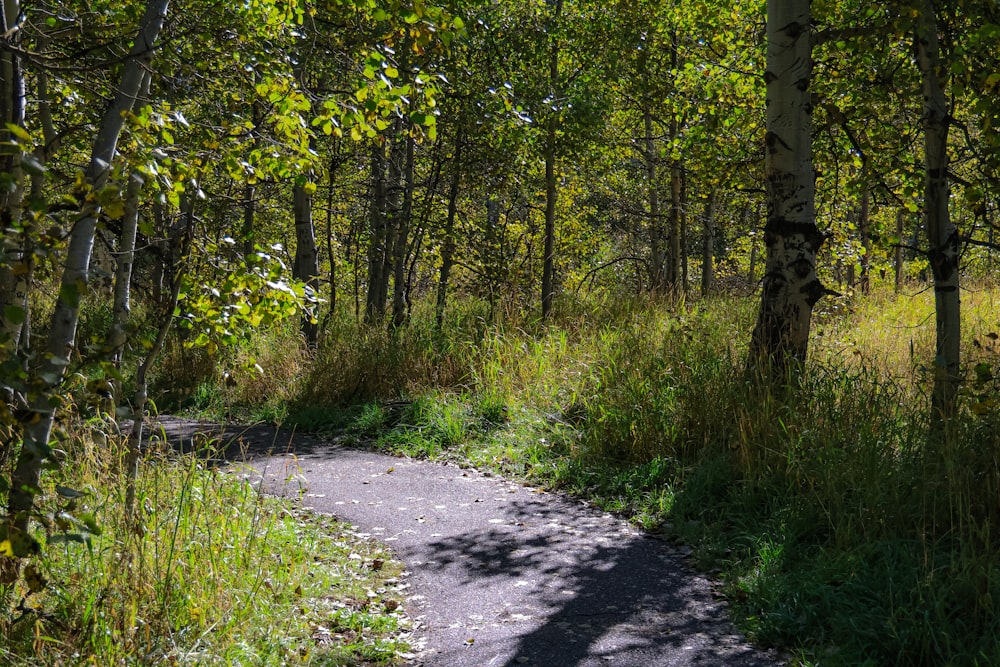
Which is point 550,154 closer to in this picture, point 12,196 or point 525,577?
point 525,577

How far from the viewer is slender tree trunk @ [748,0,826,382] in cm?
639

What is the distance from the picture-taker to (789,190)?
648cm

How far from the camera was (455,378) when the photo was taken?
1018cm

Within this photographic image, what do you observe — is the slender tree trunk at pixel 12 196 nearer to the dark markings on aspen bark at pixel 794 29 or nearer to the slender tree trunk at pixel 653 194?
the dark markings on aspen bark at pixel 794 29

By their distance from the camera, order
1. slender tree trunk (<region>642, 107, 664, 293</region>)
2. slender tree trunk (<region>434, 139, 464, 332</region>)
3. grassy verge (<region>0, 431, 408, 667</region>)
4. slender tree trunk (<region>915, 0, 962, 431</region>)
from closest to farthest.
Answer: grassy verge (<region>0, 431, 408, 667</region>) < slender tree trunk (<region>915, 0, 962, 431</region>) < slender tree trunk (<region>434, 139, 464, 332</region>) < slender tree trunk (<region>642, 107, 664, 293</region>)

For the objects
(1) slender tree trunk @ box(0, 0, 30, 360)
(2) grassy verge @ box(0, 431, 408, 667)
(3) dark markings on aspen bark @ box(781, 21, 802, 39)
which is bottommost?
(2) grassy verge @ box(0, 431, 408, 667)

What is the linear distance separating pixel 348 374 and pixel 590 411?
169 inches

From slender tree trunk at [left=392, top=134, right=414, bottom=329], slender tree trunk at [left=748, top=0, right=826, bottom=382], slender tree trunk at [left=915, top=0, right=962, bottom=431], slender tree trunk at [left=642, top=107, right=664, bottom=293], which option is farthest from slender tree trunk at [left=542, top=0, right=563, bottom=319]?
slender tree trunk at [left=915, top=0, right=962, bottom=431]

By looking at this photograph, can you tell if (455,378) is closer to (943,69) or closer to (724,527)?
(724,527)

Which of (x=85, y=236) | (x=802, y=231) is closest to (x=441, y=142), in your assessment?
(x=802, y=231)

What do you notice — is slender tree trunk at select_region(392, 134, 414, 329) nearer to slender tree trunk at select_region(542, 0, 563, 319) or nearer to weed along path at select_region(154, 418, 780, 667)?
slender tree trunk at select_region(542, 0, 563, 319)

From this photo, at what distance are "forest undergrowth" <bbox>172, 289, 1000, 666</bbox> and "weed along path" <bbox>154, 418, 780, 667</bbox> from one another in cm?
29

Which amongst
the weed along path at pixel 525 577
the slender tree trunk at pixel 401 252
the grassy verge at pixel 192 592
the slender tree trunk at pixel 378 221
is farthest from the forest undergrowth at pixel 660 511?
the slender tree trunk at pixel 378 221

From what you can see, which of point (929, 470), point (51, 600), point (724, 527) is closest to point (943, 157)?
point (929, 470)
